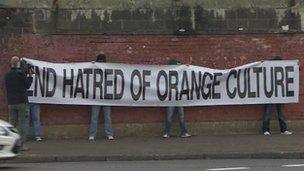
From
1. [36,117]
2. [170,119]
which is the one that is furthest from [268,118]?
[36,117]

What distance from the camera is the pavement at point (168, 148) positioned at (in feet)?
42.8

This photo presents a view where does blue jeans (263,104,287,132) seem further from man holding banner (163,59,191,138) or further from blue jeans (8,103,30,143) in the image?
blue jeans (8,103,30,143)

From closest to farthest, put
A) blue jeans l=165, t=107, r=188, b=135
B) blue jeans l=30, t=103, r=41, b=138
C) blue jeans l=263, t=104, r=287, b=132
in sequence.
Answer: blue jeans l=30, t=103, r=41, b=138
blue jeans l=165, t=107, r=188, b=135
blue jeans l=263, t=104, r=287, b=132

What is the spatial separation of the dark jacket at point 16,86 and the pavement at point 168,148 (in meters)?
1.14

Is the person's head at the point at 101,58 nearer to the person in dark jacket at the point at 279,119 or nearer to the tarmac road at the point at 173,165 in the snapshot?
the tarmac road at the point at 173,165

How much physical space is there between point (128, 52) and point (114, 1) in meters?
1.33

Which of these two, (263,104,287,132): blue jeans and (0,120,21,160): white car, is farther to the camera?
(263,104,287,132): blue jeans

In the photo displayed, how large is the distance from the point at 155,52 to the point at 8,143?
599cm

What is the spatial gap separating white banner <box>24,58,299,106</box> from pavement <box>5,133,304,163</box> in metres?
0.97

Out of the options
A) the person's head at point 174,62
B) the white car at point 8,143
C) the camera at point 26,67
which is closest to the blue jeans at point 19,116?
the camera at point 26,67

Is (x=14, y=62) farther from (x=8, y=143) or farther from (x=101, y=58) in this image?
(x=8, y=143)

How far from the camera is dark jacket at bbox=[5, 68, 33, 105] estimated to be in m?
14.0

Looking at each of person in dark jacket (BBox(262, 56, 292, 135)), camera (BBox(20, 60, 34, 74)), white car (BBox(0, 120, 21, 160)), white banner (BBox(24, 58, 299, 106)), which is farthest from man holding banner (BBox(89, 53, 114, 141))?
white car (BBox(0, 120, 21, 160))

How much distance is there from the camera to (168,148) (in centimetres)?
1408
